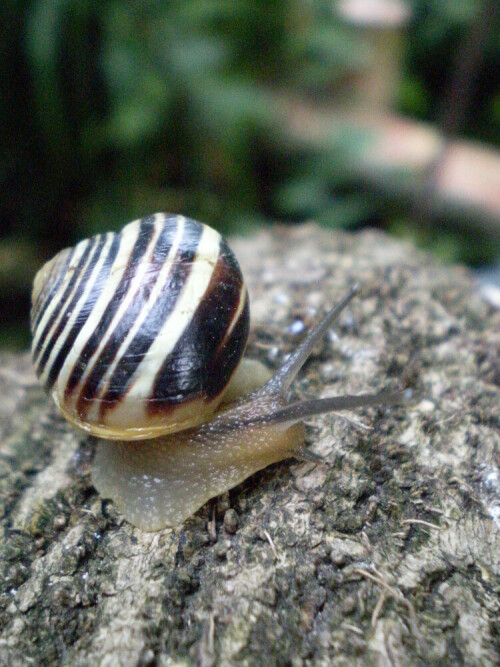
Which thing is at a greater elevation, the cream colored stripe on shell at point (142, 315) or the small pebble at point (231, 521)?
the cream colored stripe on shell at point (142, 315)

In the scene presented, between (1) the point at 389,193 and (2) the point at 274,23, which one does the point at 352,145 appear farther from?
(2) the point at 274,23

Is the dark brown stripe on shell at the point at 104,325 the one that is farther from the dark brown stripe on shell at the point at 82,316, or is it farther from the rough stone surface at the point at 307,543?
the rough stone surface at the point at 307,543

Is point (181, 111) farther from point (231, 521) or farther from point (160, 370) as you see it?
point (231, 521)

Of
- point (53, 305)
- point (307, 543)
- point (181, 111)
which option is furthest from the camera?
point (181, 111)

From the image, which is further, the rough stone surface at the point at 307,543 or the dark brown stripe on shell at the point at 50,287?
the dark brown stripe on shell at the point at 50,287

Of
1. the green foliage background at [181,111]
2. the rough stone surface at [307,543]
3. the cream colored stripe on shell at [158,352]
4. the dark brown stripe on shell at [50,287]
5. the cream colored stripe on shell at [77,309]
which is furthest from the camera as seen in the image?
the green foliage background at [181,111]

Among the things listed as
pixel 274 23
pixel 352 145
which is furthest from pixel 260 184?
pixel 274 23

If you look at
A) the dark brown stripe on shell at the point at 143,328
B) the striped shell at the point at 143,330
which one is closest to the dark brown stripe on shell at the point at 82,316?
the striped shell at the point at 143,330

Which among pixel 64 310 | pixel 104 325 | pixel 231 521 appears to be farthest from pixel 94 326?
pixel 231 521

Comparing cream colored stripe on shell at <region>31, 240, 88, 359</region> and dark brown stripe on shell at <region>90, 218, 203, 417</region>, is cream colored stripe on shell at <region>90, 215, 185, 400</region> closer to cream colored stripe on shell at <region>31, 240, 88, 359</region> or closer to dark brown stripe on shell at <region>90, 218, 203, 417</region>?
dark brown stripe on shell at <region>90, 218, 203, 417</region>
